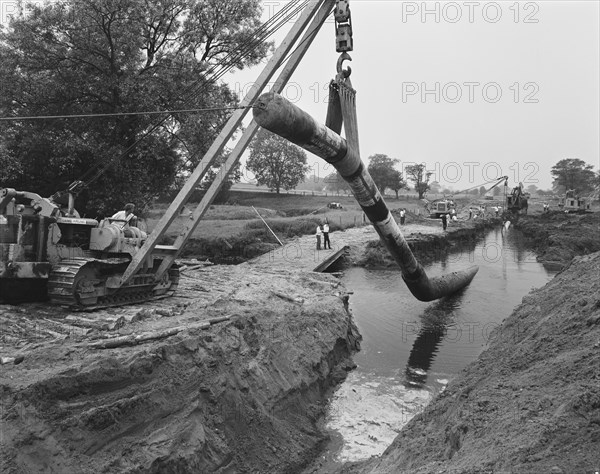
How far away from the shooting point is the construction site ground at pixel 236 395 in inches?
149

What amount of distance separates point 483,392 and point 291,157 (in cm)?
5116

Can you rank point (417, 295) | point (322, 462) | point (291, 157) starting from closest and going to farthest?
point (322, 462) < point (417, 295) < point (291, 157)

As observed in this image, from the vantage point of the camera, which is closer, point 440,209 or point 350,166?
point 350,166

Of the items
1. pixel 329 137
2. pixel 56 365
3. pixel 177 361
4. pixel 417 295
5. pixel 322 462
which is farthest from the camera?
pixel 417 295

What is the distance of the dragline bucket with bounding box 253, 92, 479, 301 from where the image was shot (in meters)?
7.47

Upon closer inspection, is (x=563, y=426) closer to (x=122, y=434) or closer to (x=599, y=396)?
(x=599, y=396)

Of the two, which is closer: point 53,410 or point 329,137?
point 53,410

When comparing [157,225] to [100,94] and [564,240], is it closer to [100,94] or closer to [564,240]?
[100,94]

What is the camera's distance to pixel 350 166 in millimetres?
10406

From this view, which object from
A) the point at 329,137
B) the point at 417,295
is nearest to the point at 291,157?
the point at 417,295

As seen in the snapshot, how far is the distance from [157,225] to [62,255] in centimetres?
184

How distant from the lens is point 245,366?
671 cm

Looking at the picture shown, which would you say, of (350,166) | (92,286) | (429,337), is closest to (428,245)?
(429,337)

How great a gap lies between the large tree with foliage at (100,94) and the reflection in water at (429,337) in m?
10.5
